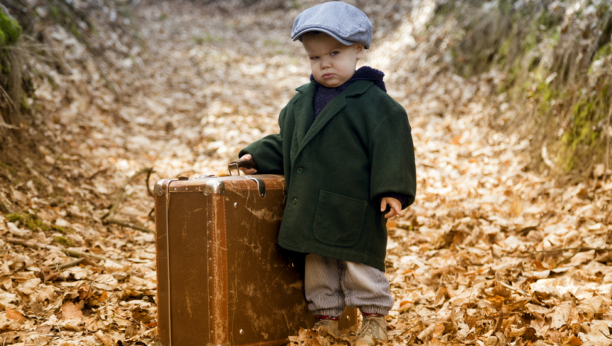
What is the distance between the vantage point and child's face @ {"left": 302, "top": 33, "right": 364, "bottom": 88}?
2.37m

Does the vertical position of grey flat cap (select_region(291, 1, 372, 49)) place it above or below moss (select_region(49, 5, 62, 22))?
below

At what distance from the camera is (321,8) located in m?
2.34

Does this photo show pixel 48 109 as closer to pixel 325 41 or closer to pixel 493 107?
pixel 325 41

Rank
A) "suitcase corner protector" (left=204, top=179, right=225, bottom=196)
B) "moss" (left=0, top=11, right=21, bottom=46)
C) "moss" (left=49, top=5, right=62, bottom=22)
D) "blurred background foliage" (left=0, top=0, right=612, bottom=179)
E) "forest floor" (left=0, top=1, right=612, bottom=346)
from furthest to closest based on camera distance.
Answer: "moss" (left=49, top=5, right=62, bottom=22) → "blurred background foliage" (left=0, top=0, right=612, bottom=179) → "moss" (left=0, top=11, right=21, bottom=46) → "forest floor" (left=0, top=1, right=612, bottom=346) → "suitcase corner protector" (left=204, top=179, right=225, bottom=196)

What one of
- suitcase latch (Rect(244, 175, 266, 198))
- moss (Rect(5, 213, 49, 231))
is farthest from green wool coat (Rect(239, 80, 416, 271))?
moss (Rect(5, 213, 49, 231))

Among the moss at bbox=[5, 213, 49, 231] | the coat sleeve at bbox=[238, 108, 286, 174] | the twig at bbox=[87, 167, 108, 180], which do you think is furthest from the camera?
the twig at bbox=[87, 167, 108, 180]

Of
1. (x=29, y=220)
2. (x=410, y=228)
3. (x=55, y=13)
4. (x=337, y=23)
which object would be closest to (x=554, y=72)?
(x=410, y=228)

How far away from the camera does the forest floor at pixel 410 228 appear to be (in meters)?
2.56

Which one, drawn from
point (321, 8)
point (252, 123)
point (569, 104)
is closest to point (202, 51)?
point (252, 123)

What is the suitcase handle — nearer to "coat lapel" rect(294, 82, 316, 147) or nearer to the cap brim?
"coat lapel" rect(294, 82, 316, 147)

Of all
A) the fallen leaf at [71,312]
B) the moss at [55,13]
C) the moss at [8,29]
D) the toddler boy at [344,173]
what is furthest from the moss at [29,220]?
→ the moss at [55,13]

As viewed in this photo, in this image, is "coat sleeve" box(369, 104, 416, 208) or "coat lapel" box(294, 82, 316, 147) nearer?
"coat sleeve" box(369, 104, 416, 208)

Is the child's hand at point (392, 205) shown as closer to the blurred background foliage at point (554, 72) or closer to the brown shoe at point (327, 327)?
the brown shoe at point (327, 327)

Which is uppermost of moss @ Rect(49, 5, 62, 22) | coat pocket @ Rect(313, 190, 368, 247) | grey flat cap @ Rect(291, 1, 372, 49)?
moss @ Rect(49, 5, 62, 22)
